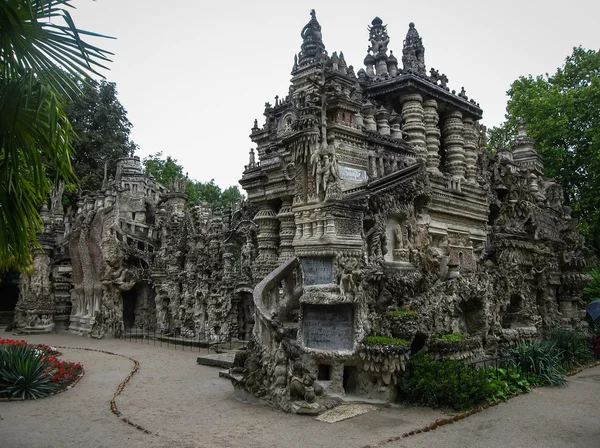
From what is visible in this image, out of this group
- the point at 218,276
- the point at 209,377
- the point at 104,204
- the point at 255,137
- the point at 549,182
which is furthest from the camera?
the point at 104,204

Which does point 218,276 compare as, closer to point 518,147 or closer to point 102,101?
point 518,147

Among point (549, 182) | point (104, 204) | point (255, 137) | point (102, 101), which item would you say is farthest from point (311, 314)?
point (102, 101)

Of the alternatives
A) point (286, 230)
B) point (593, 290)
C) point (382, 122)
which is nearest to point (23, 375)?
point (286, 230)

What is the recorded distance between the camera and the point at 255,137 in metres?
20.2

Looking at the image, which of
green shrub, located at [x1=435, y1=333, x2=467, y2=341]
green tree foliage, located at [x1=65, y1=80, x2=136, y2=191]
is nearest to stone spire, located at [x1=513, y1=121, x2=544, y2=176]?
green shrub, located at [x1=435, y1=333, x2=467, y2=341]

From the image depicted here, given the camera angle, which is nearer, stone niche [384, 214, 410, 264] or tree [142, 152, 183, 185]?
stone niche [384, 214, 410, 264]

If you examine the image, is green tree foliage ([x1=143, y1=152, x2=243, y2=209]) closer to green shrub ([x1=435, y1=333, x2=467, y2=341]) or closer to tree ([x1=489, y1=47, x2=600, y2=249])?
tree ([x1=489, y1=47, x2=600, y2=249])

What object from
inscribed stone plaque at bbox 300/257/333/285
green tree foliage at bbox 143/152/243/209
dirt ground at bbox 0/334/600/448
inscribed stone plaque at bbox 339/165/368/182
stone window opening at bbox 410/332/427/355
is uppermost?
green tree foliage at bbox 143/152/243/209

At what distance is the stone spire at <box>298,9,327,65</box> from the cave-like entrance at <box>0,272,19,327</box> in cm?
2671

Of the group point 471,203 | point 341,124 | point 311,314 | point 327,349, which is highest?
point 341,124

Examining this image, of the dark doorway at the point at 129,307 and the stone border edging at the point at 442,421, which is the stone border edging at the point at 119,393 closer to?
the stone border edging at the point at 442,421

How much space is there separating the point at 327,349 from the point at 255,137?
36.8 feet

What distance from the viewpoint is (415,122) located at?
54.9 ft

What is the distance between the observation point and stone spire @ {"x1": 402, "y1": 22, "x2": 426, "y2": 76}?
17672mm
